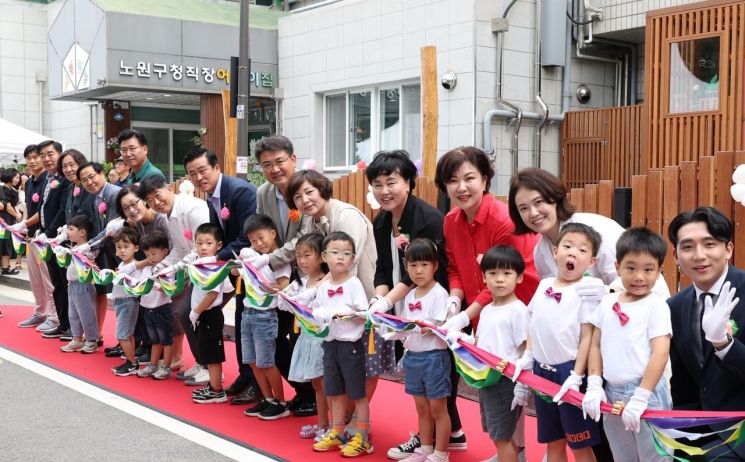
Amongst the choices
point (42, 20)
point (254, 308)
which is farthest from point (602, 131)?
point (42, 20)

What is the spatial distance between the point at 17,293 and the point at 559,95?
9697 mm

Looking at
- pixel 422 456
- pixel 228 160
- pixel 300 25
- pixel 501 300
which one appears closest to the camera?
pixel 501 300

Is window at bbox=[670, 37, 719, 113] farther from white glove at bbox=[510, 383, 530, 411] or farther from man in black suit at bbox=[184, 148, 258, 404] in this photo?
white glove at bbox=[510, 383, 530, 411]

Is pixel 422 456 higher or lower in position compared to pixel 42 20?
lower

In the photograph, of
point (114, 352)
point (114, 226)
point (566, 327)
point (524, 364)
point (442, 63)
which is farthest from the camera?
point (442, 63)

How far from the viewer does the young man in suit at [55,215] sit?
10180 mm

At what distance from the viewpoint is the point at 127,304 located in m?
8.28

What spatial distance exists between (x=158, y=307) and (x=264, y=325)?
5.82 feet

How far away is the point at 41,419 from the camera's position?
6.57 m

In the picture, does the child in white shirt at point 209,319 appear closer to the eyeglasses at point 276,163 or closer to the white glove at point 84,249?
the eyeglasses at point 276,163

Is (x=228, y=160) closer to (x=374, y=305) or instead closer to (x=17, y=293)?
(x=17, y=293)

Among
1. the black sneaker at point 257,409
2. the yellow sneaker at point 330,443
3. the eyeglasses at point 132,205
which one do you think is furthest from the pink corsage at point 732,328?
the eyeglasses at point 132,205

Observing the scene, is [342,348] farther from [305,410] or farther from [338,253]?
[305,410]

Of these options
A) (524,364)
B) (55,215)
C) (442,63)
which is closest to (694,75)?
(442,63)
